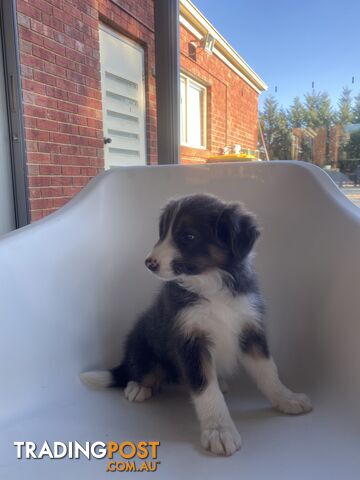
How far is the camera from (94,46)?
3.90 metres

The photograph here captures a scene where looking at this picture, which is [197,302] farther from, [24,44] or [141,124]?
Answer: [141,124]

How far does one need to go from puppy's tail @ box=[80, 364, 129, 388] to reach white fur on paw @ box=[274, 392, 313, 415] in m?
0.44

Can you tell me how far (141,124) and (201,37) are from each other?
114cm

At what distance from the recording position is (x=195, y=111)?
14.4 ft

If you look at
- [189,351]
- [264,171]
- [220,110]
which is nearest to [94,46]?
[220,110]

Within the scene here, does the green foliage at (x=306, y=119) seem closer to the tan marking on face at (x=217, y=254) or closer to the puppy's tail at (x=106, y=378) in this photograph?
the tan marking on face at (x=217, y=254)

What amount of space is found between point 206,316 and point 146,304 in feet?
1.21

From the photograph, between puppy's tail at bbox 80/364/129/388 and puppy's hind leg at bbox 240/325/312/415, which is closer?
puppy's hind leg at bbox 240/325/312/415

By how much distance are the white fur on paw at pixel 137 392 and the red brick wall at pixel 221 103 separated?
7.37 feet

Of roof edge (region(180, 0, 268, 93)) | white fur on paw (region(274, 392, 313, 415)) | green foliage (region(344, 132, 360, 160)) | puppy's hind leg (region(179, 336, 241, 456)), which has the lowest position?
white fur on paw (region(274, 392, 313, 415))

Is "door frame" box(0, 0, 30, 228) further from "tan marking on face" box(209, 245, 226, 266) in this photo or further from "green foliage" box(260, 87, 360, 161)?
"tan marking on face" box(209, 245, 226, 266)

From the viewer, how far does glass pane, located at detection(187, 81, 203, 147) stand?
419cm

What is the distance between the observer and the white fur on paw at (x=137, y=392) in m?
1.14

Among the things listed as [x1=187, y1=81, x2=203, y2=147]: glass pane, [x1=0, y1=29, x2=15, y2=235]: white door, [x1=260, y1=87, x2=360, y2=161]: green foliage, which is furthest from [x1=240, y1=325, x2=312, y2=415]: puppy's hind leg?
[x1=187, y1=81, x2=203, y2=147]: glass pane
